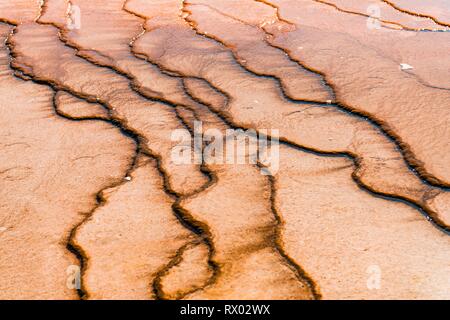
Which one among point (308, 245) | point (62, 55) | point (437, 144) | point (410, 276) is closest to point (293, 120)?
point (437, 144)

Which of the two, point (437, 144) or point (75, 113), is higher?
point (437, 144)

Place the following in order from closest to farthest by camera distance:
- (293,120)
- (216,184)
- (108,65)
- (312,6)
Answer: (216,184) < (293,120) < (108,65) < (312,6)

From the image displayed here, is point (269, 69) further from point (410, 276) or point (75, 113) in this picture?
point (410, 276)

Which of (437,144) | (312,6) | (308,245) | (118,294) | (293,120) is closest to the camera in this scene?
(118,294)

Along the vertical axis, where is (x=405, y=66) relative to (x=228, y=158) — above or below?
above

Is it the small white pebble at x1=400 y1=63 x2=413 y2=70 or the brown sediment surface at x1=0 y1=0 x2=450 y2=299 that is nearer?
the brown sediment surface at x1=0 y1=0 x2=450 y2=299

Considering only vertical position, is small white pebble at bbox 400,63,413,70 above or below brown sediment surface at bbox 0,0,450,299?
above

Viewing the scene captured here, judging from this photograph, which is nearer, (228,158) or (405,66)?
(228,158)

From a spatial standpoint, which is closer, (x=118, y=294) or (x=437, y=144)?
(x=118, y=294)
